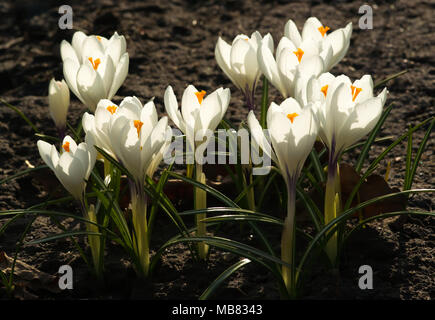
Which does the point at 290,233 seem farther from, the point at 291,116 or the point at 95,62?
the point at 95,62

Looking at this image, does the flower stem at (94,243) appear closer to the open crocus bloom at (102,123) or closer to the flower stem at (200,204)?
the open crocus bloom at (102,123)

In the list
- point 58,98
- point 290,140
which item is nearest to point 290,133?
point 290,140

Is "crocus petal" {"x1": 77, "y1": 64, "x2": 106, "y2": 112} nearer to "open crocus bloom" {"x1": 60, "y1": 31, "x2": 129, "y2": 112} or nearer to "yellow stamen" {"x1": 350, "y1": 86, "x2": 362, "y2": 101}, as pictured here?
"open crocus bloom" {"x1": 60, "y1": 31, "x2": 129, "y2": 112}

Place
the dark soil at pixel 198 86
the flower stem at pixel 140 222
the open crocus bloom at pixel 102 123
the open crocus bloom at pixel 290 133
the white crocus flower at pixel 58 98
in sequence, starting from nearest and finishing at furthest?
the open crocus bloom at pixel 290 133, the open crocus bloom at pixel 102 123, the flower stem at pixel 140 222, the dark soil at pixel 198 86, the white crocus flower at pixel 58 98

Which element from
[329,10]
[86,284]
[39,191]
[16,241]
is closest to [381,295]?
[86,284]

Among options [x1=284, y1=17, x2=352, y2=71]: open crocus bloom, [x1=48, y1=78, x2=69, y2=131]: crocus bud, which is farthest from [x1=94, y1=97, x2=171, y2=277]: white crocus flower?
[x1=284, y1=17, x2=352, y2=71]: open crocus bloom

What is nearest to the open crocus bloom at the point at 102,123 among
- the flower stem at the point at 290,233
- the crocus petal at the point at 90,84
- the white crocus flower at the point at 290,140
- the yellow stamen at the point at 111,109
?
the yellow stamen at the point at 111,109
